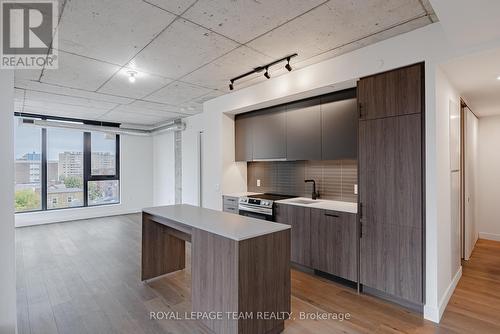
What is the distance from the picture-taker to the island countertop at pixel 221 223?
2027 mm

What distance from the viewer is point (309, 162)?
4051 millimetres

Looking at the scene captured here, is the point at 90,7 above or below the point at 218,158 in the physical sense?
above

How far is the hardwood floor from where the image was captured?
90.6 inches

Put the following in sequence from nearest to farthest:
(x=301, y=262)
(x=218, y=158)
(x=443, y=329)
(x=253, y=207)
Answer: (x=443, y=329) < (x=301, y=262) < (x=253, y=207) < (x=218, y=158)

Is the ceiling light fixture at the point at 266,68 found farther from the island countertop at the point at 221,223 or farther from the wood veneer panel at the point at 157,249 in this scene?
the wood veneer panel at the point at 157,249

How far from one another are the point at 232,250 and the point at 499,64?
2.85 metres

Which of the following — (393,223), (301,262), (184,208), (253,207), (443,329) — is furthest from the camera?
(253,207)

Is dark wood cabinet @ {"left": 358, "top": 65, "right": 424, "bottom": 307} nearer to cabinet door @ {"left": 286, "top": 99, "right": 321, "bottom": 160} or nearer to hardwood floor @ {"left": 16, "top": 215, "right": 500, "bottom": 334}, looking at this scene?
hardwood floor @ {"left": 16, "top": 215, "right": 500, "bottom": 334}

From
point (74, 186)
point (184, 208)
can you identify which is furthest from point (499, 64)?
point (74, 186)

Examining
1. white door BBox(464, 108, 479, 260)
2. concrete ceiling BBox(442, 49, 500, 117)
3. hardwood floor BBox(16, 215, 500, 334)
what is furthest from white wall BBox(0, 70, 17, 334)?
white door BBox(464, 108, 479, 260)

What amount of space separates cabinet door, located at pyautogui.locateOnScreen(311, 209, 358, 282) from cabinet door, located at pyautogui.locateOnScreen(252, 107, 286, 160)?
1.19 m

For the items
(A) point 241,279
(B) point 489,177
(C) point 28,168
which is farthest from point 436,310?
(C) point 28,168

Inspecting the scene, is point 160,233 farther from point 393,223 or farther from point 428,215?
point 428,215

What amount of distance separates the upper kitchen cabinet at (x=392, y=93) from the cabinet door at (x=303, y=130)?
758 millimetres
